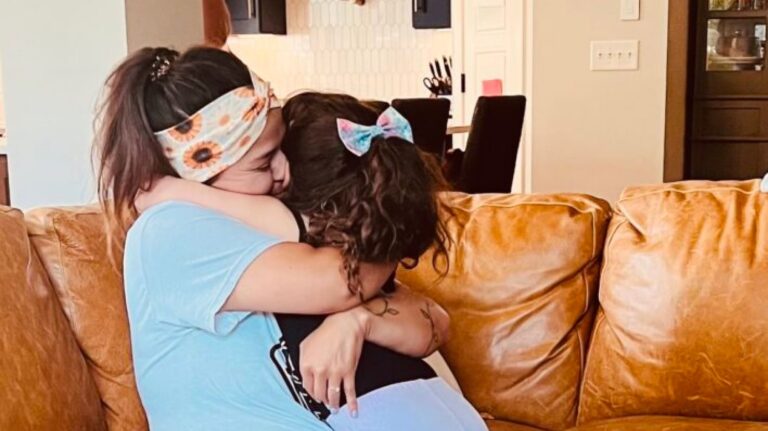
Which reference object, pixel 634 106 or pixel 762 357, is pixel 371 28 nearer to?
pixel 634 106

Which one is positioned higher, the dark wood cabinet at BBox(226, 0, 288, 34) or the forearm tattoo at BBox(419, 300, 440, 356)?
the dark wood cabinet at BBox(226, 0, 288, 34)

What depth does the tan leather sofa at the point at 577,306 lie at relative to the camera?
1497 millimetres

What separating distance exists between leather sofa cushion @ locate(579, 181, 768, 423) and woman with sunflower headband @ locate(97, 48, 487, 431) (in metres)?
0.56

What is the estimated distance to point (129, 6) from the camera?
2057 millimetres

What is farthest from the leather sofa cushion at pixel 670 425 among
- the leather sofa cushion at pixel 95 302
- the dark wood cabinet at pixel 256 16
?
the dark wood cabinet at pixel 256 16

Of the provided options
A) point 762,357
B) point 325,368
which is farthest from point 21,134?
point 762,357

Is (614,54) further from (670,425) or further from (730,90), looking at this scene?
(670,425)

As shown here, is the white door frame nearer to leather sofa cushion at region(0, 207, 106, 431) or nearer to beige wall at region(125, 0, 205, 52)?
beige wall at region(125, 0, 205, 52)

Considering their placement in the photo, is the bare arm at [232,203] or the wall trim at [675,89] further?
the wall trim at [675,89]

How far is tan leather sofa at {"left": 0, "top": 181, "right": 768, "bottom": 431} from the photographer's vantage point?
1497mm

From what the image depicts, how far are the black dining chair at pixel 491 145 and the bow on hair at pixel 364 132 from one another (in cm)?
231

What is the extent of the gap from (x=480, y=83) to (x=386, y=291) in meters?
4.30

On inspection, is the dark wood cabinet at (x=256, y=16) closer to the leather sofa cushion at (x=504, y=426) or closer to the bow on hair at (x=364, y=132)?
the leather sofa cushion at (x=504, y=426)

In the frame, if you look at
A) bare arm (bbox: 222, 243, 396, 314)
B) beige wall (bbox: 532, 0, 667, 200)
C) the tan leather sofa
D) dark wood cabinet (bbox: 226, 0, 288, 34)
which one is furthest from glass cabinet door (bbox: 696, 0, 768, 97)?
bare arm (bbox: 222, 243, 396, 314)
